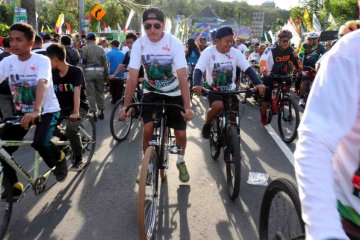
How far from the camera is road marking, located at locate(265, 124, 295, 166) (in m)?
6.07

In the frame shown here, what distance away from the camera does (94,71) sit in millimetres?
8930

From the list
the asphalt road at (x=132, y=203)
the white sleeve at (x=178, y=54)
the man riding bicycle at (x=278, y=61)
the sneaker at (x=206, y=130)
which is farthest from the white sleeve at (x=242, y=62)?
the man riding bicycle at (x=278, y=61)

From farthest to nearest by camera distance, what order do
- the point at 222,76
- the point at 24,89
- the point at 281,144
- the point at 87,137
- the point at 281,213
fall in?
the point at 281,144
the point at 87,137
the point at 222,76
the point at 24,89
the point at 281,213

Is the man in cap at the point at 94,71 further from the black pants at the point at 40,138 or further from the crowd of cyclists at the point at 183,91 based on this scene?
the black pants at the point at 40,138

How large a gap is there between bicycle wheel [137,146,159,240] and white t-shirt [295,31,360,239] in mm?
2037

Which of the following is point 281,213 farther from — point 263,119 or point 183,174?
point 263,119

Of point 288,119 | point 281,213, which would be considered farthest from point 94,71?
point 281,213

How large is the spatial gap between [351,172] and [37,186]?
337cm

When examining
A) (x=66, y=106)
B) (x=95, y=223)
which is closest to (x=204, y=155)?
(x=66, y=106)

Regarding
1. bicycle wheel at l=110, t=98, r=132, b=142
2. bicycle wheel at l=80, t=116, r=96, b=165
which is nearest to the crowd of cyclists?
bicycle wheel at l=80, t=116, r=96, b=165

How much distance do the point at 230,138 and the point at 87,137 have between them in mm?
2234

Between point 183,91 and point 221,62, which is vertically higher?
point 221,62

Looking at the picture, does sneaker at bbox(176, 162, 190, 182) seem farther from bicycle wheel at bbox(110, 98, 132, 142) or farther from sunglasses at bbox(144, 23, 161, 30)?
bicycle wheel at bbox(110, 98, 132, 142)

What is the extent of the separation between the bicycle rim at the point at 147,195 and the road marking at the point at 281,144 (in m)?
2.87
